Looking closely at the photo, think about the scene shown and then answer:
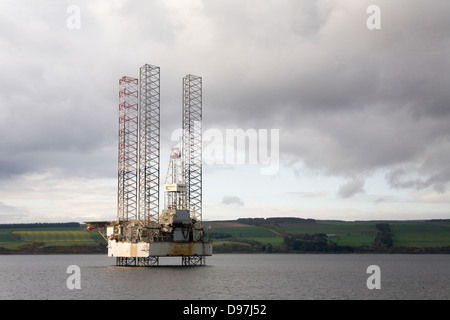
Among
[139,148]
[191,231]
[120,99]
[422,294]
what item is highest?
[120,99]

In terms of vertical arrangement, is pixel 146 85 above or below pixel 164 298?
above

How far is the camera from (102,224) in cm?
9419

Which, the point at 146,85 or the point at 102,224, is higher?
the point at 146,85

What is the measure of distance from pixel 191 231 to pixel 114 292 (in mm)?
28526
